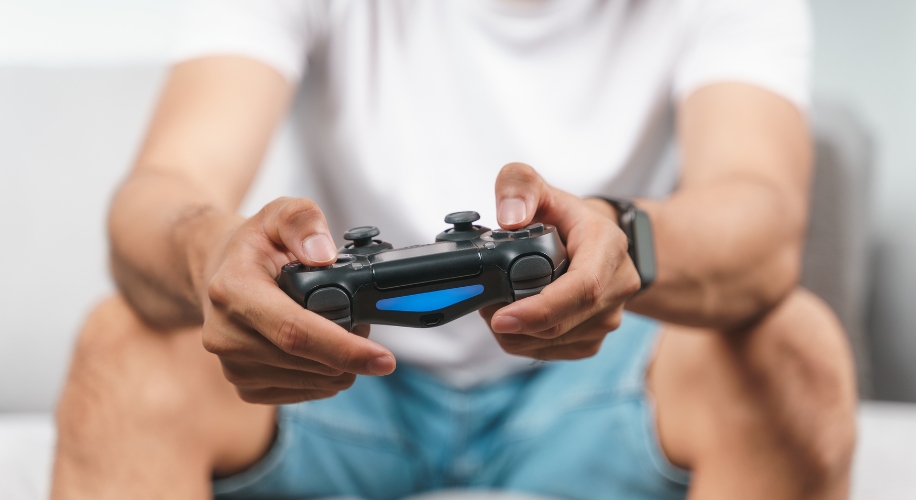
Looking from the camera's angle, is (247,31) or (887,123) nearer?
(247,31)

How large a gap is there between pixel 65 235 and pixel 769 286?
0.72m

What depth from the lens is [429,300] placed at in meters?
0.28

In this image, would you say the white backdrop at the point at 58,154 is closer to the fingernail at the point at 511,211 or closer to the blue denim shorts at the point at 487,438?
the blue denim shorts at the point at 487,438

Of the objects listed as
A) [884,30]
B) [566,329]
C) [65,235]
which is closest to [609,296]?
[566,329]

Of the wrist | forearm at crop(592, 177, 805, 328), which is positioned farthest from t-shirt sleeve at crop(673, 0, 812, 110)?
the wrist

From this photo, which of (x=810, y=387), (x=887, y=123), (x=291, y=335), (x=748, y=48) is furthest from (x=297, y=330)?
(x=887, y=123)

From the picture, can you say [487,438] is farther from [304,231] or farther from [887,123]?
[887,123]

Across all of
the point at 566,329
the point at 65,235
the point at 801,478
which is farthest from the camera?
the point at 65,235

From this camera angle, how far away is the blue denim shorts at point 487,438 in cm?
52

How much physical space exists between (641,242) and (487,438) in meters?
0.28

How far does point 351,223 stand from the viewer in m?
0.59

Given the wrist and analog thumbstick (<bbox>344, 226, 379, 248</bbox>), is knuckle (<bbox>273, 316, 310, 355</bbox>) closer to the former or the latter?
analog thumbstick (<bbox>344, 226, 379, 248</bbox>)

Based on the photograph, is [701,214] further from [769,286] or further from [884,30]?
[884,30]

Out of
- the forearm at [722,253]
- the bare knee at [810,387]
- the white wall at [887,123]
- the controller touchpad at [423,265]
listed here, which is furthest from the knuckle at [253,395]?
the white wall at [887,123]
